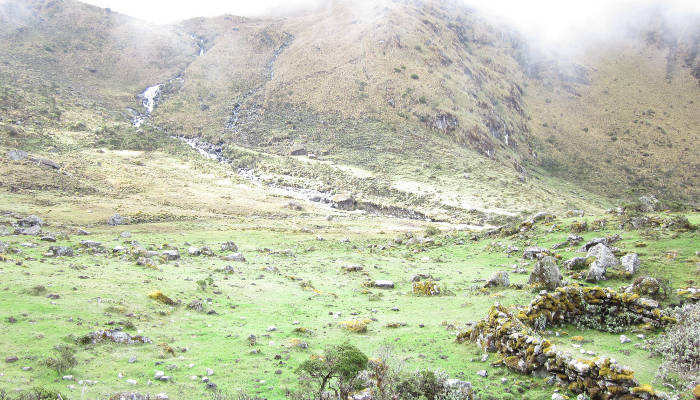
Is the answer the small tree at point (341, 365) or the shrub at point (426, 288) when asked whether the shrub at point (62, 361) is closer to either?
the small tree at point (341, 365)

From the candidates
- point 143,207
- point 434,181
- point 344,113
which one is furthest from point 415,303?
point 344,113

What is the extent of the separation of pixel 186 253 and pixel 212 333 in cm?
1366

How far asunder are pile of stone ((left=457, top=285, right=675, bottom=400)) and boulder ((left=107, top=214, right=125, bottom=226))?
31.4m

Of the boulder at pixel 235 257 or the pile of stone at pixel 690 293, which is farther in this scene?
the boulder at pixel 235 257

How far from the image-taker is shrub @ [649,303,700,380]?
9078mm

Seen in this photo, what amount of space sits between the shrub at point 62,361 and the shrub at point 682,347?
13846 mm

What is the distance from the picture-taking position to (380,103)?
96.9m

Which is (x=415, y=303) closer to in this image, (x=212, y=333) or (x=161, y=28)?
(x=212, y=333)

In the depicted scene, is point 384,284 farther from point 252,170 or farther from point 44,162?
point 252,170

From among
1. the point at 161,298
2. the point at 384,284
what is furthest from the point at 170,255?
the point at 384,284

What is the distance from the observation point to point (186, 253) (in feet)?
86.8

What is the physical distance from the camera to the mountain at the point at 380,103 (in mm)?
74125

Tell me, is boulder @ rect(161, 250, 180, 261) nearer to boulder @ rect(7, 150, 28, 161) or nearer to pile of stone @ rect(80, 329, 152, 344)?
pile of stone @ rect(80, 329, 152, 344)

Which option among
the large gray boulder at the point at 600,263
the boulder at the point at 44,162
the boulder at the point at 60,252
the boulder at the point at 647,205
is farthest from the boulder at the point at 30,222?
the boulder at the point at 647,205
